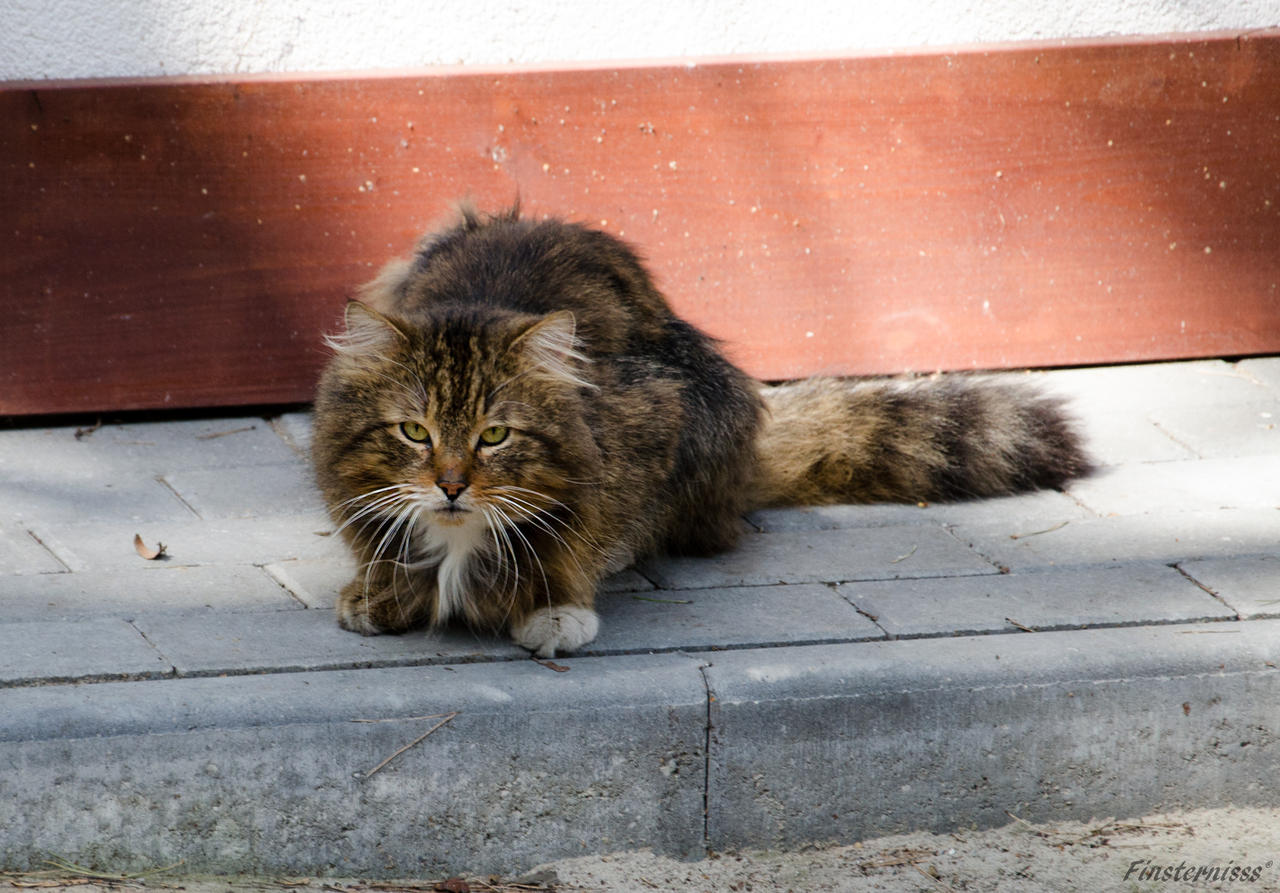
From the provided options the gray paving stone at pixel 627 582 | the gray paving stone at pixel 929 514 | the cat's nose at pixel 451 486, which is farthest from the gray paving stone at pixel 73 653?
the gray paving stone at pixel 929 514

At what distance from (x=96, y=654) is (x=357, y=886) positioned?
0.74 m

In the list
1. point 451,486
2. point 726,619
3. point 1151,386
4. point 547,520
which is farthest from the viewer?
point 1151,386

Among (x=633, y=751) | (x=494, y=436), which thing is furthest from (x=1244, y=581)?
(x=494, y=436)

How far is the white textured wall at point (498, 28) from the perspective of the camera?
14.1ft

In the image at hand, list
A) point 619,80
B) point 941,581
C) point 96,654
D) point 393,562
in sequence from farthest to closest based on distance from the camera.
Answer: point 619,80 < point 941,581 < point 393,562 < point 96,654

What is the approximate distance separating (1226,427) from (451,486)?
293 centimetres

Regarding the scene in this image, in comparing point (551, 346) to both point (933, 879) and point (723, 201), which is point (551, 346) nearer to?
point (933, 879)

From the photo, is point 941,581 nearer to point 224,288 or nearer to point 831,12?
point 831,12

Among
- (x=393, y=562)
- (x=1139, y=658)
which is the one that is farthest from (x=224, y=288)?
(x=1139, y=658)

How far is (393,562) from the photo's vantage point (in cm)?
316

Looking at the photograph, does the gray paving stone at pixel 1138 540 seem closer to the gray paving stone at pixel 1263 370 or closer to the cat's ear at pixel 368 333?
the gray paving stone at pixel 1263 370

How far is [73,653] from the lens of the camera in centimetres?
293

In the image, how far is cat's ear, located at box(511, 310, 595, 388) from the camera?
298cm

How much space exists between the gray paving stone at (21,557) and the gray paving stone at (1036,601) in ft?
6.40
